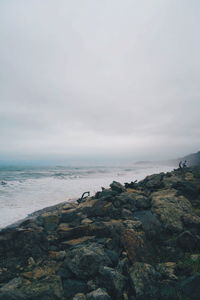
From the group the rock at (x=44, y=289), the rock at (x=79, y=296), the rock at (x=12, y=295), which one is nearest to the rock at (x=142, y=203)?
the rock at (x=44, y=289)

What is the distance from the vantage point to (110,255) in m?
6.57

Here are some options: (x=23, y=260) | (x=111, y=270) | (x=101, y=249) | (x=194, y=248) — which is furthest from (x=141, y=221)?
(x=23, y=260)

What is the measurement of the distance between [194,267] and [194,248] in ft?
4.50

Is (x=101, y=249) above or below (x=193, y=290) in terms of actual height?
above

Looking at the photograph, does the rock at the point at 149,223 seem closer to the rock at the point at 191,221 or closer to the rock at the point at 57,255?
the rock at the point at 191,221

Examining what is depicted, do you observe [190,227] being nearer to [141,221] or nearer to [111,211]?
[141,221]

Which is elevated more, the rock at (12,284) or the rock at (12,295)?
the rock at (12,295)

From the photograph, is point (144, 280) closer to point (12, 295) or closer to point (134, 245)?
point (134, 245)

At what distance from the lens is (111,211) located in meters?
10.6

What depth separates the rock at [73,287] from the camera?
5466mm

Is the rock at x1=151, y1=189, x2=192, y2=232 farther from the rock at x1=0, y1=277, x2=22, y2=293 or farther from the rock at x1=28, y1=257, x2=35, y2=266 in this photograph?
the rock at x1=0, y1=277, x2=22, y2=293

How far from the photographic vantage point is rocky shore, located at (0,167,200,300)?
533 centimetres

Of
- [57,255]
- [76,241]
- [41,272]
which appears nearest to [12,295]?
[41,272]

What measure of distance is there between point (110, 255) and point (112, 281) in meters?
1.16
